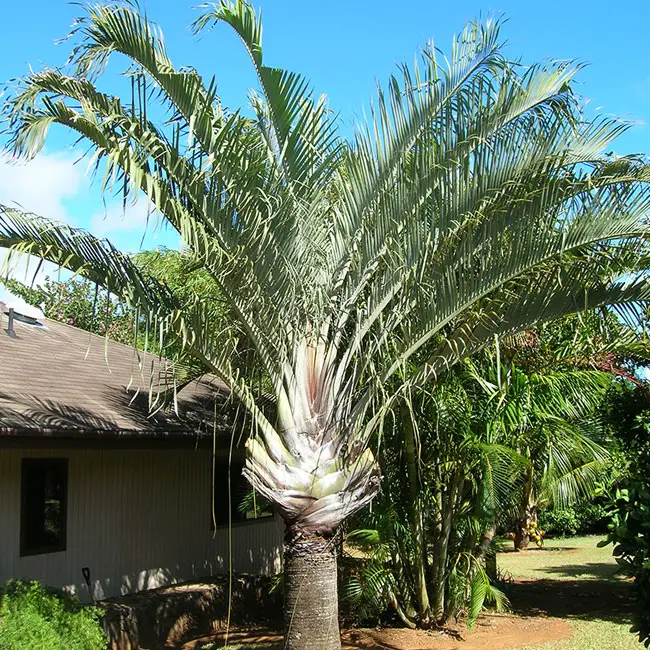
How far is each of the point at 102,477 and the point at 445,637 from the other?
508 cm

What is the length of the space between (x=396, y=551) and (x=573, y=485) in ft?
10.0

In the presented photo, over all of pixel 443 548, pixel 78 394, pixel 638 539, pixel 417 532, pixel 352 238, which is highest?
pixel 352 238

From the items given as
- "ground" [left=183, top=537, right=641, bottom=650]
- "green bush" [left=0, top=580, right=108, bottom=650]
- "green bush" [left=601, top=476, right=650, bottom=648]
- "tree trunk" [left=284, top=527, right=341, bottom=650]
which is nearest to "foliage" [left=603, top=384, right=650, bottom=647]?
"green bush" [left=601, top=476, right=650, bottom=648]

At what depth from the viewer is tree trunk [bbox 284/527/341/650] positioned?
22.8 ft

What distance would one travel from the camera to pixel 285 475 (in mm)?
6926

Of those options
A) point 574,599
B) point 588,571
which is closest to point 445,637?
point 574,599

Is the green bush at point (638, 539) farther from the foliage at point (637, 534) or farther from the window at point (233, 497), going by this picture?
the window at point (233, 497)

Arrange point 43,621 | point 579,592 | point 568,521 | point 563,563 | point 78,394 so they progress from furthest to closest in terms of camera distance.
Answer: point 568,521
point 563,563
point 579,592
point 78,394
point 43,621

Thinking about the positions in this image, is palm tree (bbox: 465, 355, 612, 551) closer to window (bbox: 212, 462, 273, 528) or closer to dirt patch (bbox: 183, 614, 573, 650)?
dirt patch (bbox: 183, 614, 573, 650)

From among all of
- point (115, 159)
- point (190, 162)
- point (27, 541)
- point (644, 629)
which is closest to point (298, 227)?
point (190, 162)

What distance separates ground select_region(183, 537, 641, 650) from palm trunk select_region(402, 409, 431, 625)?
369 millimetres

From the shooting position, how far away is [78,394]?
10.5 meters

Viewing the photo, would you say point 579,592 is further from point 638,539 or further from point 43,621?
point 43,621

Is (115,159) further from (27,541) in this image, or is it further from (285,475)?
(27,541)
